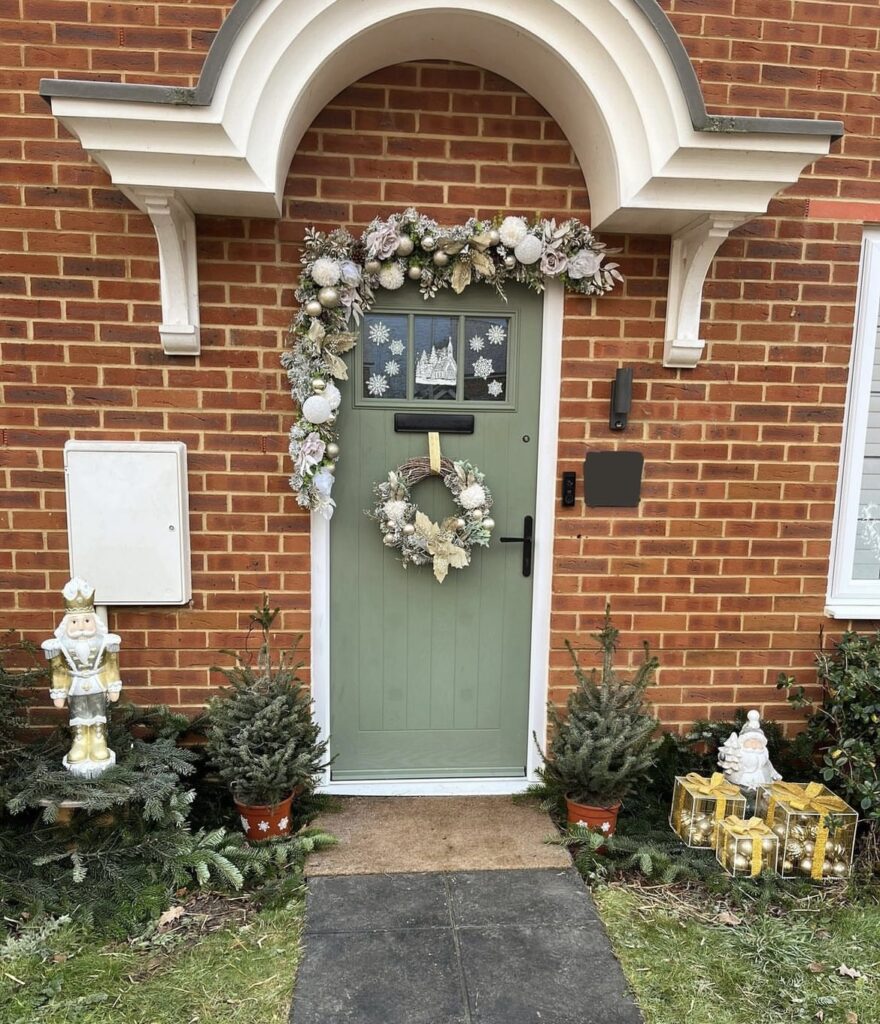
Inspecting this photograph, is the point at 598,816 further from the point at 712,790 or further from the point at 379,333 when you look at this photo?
the point at 379,333

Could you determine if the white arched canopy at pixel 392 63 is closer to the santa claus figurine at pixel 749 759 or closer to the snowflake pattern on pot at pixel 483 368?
the snowflake pattern on pot at pixel 483 368

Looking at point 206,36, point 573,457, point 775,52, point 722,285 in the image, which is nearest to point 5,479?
point 206,36

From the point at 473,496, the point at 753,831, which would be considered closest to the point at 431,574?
the point at 473,496

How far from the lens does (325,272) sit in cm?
293

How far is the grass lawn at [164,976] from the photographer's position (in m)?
2.16

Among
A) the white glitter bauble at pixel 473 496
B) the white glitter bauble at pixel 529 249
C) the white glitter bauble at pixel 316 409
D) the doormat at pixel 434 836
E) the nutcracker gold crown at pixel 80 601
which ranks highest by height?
the white glitter bauble at pixel 529 249

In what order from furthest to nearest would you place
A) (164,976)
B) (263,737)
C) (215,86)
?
(263,737) < (215,86) < (164,976)

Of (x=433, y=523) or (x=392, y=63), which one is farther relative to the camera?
Result: (x=433, y=523)

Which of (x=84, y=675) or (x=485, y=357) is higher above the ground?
(x=485, y=357)

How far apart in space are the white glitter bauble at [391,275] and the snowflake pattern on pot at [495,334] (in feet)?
1.57

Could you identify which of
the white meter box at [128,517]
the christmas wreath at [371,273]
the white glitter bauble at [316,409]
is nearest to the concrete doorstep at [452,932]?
the white meter box at [128,517]

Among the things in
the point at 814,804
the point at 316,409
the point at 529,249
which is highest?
the point at 529,249

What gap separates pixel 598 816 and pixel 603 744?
377 mm

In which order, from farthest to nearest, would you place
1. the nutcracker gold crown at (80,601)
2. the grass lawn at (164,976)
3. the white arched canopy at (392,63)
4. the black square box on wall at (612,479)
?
the black square box on wall at (612,479)
the nutcracker gold crown at (80,601)
the white arched canopy at (392,63)
the grass lawn at (164,976)
